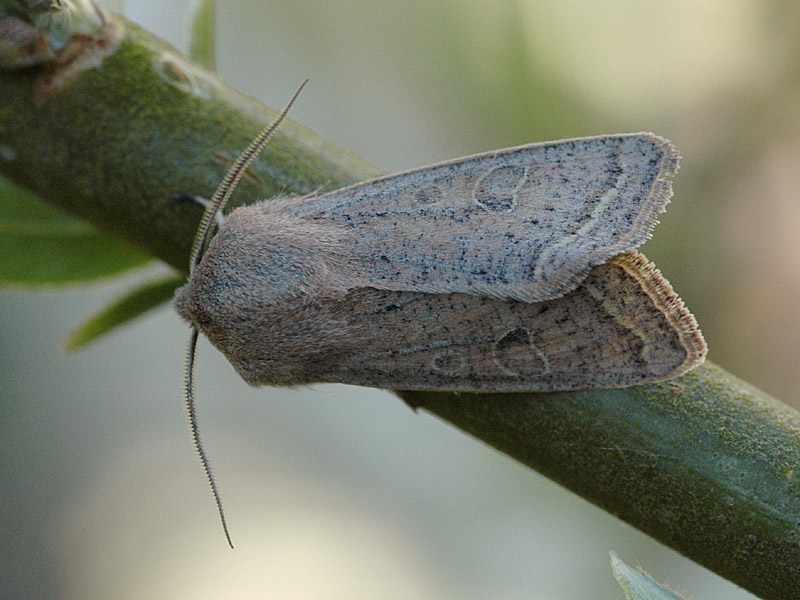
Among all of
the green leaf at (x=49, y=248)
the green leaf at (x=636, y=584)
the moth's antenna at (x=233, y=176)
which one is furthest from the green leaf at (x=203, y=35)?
the green leaf at (x=636, y=584)

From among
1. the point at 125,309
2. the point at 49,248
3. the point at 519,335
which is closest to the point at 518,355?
the point at 519,335

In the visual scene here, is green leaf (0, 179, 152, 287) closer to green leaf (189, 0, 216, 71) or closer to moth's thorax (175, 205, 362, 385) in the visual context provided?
moth's thorax (175, 205, 362, 385)

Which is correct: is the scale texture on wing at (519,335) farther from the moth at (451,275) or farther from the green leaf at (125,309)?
Result: the green leaf at (125,309)

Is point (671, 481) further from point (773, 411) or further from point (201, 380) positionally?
point (201, 380)

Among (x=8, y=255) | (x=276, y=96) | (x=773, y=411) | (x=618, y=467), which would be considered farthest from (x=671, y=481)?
(x=276, y=96)

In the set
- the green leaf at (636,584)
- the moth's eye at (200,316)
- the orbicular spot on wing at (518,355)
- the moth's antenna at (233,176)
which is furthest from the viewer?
the moth's eye at (200,316)

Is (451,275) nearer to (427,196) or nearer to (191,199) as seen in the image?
(427,196)
